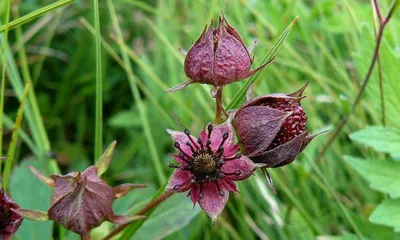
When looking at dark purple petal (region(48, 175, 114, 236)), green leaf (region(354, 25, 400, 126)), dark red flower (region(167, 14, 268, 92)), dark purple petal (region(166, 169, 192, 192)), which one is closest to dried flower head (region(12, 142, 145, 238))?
dark purple petal (region(48, 175, 114, 236))

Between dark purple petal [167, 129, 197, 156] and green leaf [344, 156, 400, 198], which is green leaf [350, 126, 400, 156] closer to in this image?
green leaf [344, 156, 400, 198]

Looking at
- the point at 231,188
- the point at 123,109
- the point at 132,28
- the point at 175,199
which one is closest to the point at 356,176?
the point at 175,199

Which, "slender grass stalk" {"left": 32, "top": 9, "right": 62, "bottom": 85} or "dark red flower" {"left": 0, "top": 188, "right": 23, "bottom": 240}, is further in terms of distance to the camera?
"slender grass stalk" {"left": 32, "top": 9, "right": 62, "bottom": 85}

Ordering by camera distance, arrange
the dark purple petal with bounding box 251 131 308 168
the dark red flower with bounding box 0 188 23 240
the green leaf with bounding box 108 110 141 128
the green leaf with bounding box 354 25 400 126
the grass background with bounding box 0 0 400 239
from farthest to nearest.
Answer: the green leaf with bounding box 108 110 141 128
the grass background with bounding box 0 0 400 239
the green leaf with bounding box 354 25 400 126
the dark red flower with bounding box 0 188 23 240
the dark purple petal with bounding box 251 131 308 168

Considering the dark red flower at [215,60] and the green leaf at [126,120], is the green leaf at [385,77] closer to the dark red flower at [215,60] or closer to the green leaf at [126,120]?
the dark red flower at [215,60]

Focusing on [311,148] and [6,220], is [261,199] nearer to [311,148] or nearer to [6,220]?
[311,148]

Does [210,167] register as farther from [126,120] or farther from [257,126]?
[126,120]
